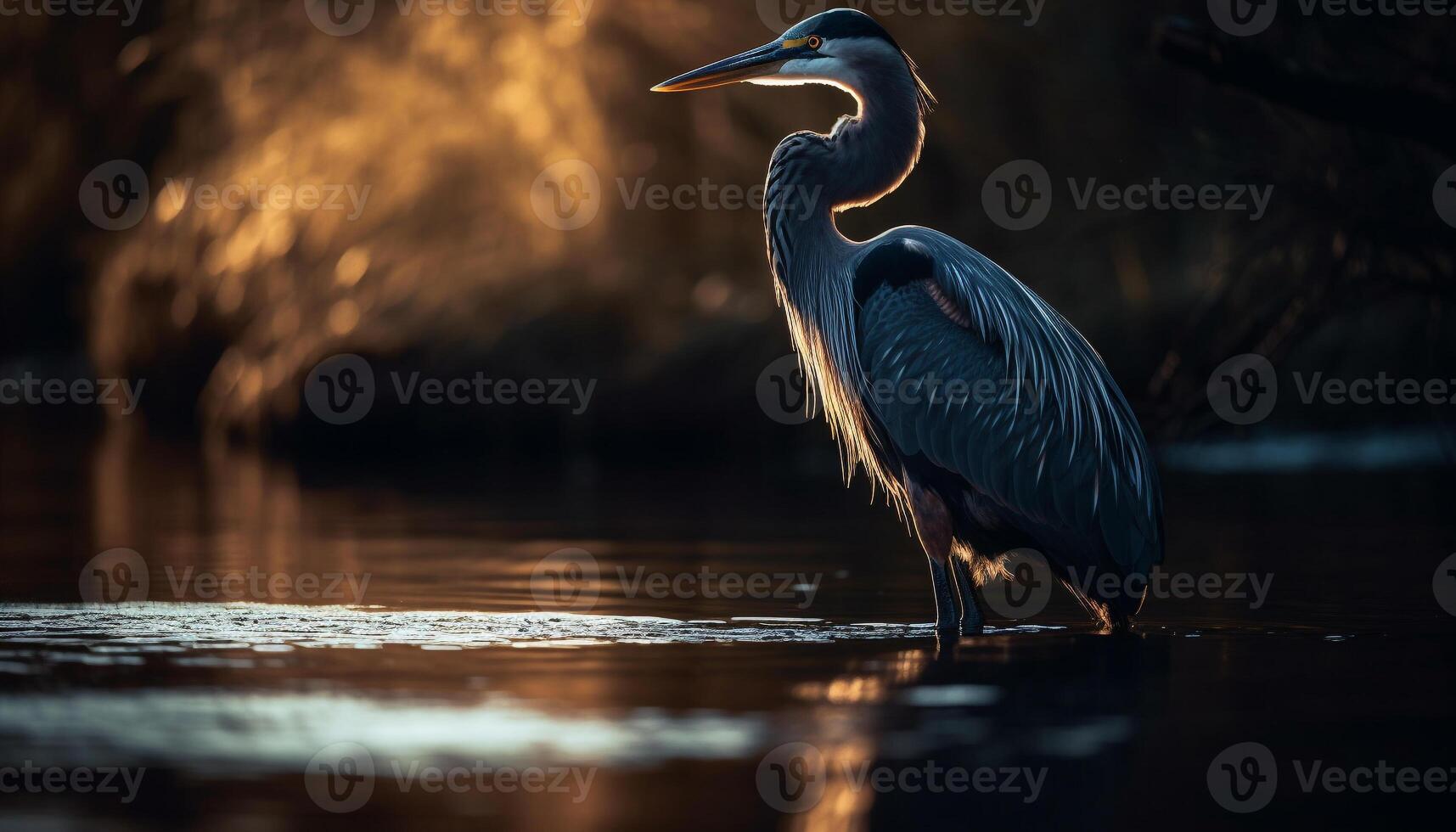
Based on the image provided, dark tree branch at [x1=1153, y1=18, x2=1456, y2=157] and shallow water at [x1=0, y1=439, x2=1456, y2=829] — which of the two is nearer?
shallow water at [x1=0, y1=439, x2=1456, y2=829]

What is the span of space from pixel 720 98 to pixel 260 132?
587cm

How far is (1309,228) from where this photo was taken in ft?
50.0

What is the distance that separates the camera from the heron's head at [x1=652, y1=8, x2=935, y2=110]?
9.34m

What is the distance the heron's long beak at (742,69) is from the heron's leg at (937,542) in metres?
2.16

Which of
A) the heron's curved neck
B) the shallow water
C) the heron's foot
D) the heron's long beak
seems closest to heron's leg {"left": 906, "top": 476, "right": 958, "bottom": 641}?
the heron's foot

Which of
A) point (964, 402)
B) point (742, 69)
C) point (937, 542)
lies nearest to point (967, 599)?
point (937, 542)

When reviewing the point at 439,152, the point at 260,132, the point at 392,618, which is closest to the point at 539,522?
the point at 392,618

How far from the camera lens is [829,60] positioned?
31.0ft

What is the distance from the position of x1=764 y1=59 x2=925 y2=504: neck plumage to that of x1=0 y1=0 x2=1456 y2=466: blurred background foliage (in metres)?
5.55

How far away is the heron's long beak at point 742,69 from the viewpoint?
959 centimetres

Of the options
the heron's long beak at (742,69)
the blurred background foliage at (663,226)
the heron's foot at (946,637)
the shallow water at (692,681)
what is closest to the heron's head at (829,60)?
the heron's long beak at (742,69)

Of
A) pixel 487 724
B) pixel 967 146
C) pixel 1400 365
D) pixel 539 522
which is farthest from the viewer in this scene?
pixel 967 146

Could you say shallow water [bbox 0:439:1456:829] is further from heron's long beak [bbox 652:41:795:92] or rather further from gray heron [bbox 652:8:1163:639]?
heron's long beak [bbox 652:41:795:92]

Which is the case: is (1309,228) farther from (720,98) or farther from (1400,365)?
(720,98)
